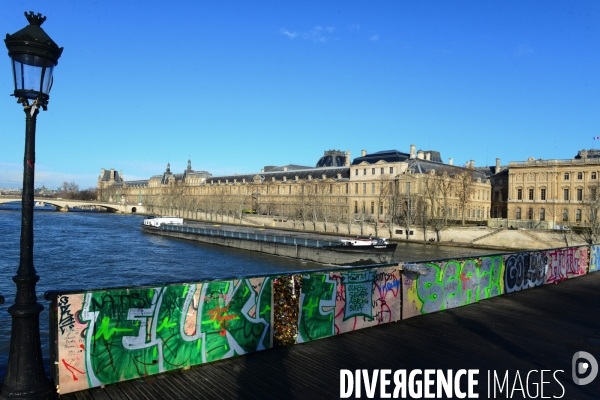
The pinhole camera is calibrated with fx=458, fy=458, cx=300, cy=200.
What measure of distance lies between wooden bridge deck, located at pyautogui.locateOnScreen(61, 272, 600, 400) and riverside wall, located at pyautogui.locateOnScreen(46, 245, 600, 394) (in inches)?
7.8

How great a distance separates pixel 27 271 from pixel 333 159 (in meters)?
98.7

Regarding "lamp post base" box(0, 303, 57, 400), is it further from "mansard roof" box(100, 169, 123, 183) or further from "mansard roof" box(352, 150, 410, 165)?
"mansard roof" box(100, 169, 123, 183)

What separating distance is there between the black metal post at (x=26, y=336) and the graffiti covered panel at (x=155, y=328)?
13.2 inches

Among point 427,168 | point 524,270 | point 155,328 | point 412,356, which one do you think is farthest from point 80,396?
point 427,168

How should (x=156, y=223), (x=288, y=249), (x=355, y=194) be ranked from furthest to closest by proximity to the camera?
(x=355, y=194), (x=156, y=223), (x=288, y=249)

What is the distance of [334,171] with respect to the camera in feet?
294

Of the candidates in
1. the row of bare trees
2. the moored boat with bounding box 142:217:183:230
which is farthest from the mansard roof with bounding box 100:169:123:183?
the moored boat with bounding box 142:217:183:230

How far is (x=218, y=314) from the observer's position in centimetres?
687

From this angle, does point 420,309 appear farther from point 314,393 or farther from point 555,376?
point 314,393

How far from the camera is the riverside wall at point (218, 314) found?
569 cm

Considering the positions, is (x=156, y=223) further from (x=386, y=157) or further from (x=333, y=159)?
(x=333, y=159)

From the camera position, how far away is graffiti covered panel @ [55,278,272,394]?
18.5ft

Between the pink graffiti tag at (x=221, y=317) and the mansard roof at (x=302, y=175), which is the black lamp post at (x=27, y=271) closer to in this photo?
the pink graffiti tag at (x=221, y=317)

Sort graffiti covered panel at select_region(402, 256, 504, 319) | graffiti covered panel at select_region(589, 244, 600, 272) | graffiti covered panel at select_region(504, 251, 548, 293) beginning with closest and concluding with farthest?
graffiti covered panel at select_region(402, 256, 504, 319), graffiti covered panel at select_region(504, 251, 548, 293), graffiti covered panel at select_region(589, 244, 600, 272)
